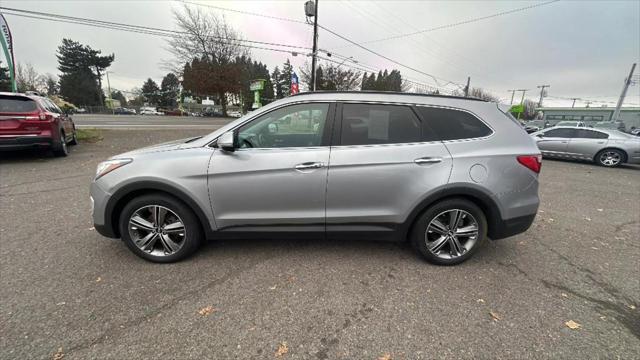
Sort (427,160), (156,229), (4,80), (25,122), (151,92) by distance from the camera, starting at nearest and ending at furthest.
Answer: (427,160) < (156,229) < (25,122) < (4,80) < (151,92)

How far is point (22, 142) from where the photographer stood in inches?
249

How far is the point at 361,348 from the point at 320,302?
541 mm

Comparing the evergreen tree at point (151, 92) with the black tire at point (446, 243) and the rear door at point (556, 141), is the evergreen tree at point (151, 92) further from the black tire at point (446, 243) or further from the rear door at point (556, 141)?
the black tire at point (446, 243)

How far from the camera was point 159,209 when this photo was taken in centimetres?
279

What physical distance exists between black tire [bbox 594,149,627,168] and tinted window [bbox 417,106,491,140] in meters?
11.0

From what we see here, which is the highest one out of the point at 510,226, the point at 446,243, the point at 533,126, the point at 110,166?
the point at 533,126

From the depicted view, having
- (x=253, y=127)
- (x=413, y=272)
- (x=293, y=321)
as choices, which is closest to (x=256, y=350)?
(x=293, y=321)

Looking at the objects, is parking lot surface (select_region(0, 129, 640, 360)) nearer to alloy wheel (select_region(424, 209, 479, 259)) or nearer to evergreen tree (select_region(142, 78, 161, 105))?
alloy wheel (select_region(424, 209, 479, 259))

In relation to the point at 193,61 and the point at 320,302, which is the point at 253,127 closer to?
the point at 320,302

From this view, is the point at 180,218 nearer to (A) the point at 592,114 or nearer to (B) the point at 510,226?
(B) the point at 510,226

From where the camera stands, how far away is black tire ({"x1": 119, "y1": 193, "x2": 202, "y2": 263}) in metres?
2.76

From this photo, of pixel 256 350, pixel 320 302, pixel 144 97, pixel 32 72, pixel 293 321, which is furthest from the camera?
pixel 144 97

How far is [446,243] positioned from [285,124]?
6.93ft

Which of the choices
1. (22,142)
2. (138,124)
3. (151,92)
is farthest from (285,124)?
(151,92)
